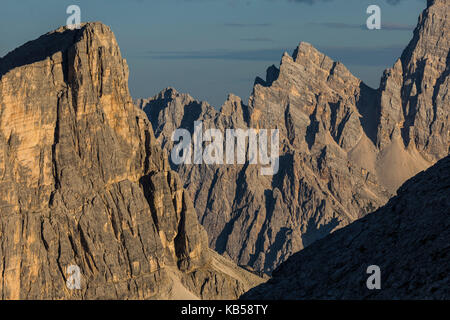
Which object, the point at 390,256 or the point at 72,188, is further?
Result: the point at 72,188

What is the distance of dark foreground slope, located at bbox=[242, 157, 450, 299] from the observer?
37.4 metres

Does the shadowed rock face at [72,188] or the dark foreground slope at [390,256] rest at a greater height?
the shadowed rock face at [72,188]

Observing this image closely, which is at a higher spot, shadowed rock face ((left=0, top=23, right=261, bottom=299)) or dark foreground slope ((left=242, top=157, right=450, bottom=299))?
shadowed rock face ((left=0, top=23, right=261, bottom=299))

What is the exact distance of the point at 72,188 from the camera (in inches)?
7121

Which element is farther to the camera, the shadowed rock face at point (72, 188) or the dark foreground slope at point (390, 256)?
the shadowed rock face at point (72, 188)

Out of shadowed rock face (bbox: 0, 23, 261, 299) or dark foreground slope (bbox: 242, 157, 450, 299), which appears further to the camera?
shadowed rock face (bbox: 0, 23, 261, 299)

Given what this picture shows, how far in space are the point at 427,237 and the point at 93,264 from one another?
149848mm

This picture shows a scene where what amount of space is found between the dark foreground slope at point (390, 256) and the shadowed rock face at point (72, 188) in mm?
123954

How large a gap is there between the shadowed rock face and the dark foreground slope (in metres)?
124

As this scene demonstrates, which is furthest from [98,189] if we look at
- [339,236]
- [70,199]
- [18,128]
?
[339,236]

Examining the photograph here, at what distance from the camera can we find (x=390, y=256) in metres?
40.4

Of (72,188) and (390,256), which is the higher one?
(72,188)

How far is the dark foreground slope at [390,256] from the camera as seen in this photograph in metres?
37.4

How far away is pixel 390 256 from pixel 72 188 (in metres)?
147
